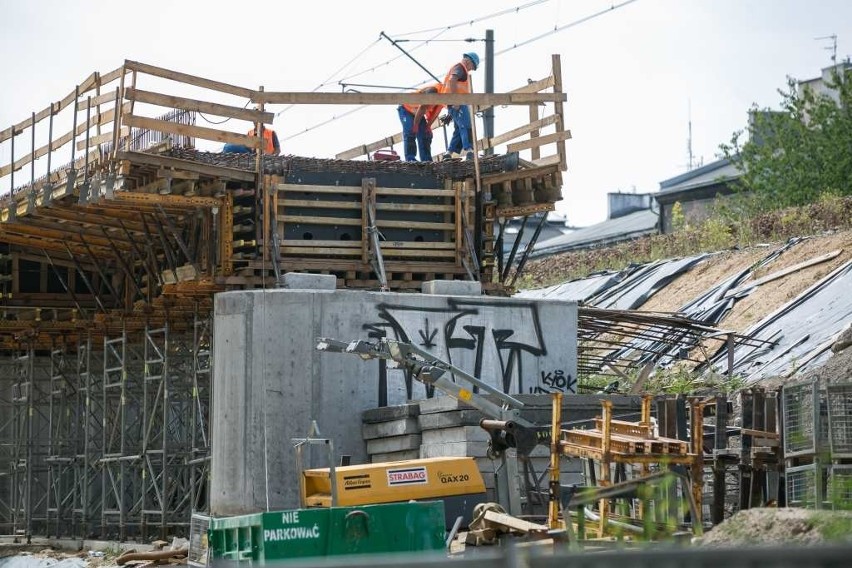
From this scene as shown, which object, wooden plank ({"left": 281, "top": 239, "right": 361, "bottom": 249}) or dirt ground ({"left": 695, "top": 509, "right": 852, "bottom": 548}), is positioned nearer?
dirt ground ({"left": 695, "top": 509, "right": 852, "bottom": 548})

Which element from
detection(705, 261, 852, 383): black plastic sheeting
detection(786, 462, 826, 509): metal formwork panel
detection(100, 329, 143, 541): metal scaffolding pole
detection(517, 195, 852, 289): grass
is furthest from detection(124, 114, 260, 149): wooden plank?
detection(517, 195, 852, 289): grass

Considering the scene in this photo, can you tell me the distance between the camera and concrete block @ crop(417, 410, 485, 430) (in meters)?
21.1

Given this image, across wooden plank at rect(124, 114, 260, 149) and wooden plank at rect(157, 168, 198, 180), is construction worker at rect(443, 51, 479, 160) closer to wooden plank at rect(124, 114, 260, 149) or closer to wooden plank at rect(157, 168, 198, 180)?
wooden plank at rect(124, 114, 260, 149)

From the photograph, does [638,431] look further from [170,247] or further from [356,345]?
[170,247]

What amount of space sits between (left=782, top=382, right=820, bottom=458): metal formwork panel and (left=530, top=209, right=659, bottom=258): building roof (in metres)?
43.8

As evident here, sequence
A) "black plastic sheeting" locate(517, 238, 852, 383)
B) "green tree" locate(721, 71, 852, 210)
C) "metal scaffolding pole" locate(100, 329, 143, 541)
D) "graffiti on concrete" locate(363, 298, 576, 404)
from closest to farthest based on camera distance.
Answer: "graffiti on concrete" locate(363, 298, 576, 404)
"black plastic sheeting" locate(517, 238, 852, 383)
"metal scaffolding pole" locate(100, 329, 143, 541)
"green tree" locate(721, 71, 852, 210)

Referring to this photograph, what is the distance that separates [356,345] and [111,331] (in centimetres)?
1512

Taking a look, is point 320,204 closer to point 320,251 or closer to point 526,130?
point 320,251

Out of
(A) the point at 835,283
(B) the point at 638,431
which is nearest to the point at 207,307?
(A) the point at 835,283

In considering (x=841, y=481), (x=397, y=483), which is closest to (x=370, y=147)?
(x=397, y=483)

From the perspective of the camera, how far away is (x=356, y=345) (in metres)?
19.0

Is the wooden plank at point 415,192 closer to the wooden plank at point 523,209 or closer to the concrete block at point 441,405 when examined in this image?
the wooden plank at point 523,209

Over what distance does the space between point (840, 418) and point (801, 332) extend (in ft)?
39.4

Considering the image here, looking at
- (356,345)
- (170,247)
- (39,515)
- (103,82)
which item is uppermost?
(103,82)
